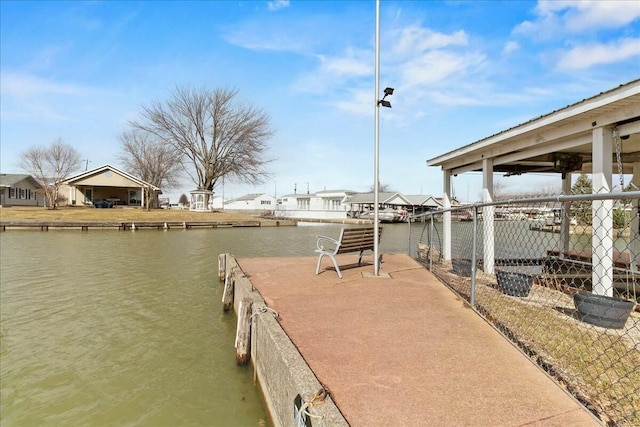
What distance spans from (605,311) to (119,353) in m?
5.92

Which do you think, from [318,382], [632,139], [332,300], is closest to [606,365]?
[318,382]

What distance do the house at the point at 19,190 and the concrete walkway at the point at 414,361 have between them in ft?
141

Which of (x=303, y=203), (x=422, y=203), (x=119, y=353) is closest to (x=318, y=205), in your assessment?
(x=303, y=203)

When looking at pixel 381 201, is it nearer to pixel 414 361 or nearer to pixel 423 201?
pixel 423 201

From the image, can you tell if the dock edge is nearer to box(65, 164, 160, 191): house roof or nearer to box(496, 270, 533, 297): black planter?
box(496, 270, 533, 297): black planter

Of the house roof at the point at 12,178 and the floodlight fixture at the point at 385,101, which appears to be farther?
the house roof at the point at 12,178

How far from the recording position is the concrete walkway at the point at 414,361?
89.9 inches

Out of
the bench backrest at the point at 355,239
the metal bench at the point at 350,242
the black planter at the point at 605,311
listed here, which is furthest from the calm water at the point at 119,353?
the black planter at the point at 605,311

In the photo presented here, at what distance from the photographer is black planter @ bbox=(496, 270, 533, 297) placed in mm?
5336

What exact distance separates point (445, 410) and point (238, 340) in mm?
2777

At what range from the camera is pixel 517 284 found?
5.37 metres

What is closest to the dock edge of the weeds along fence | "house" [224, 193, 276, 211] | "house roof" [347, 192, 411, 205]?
the weeds along fence

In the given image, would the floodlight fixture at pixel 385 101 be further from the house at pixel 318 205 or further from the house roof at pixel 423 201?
the house roof at pixel 423 201

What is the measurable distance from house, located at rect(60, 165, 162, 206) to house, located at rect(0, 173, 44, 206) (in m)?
3.18
